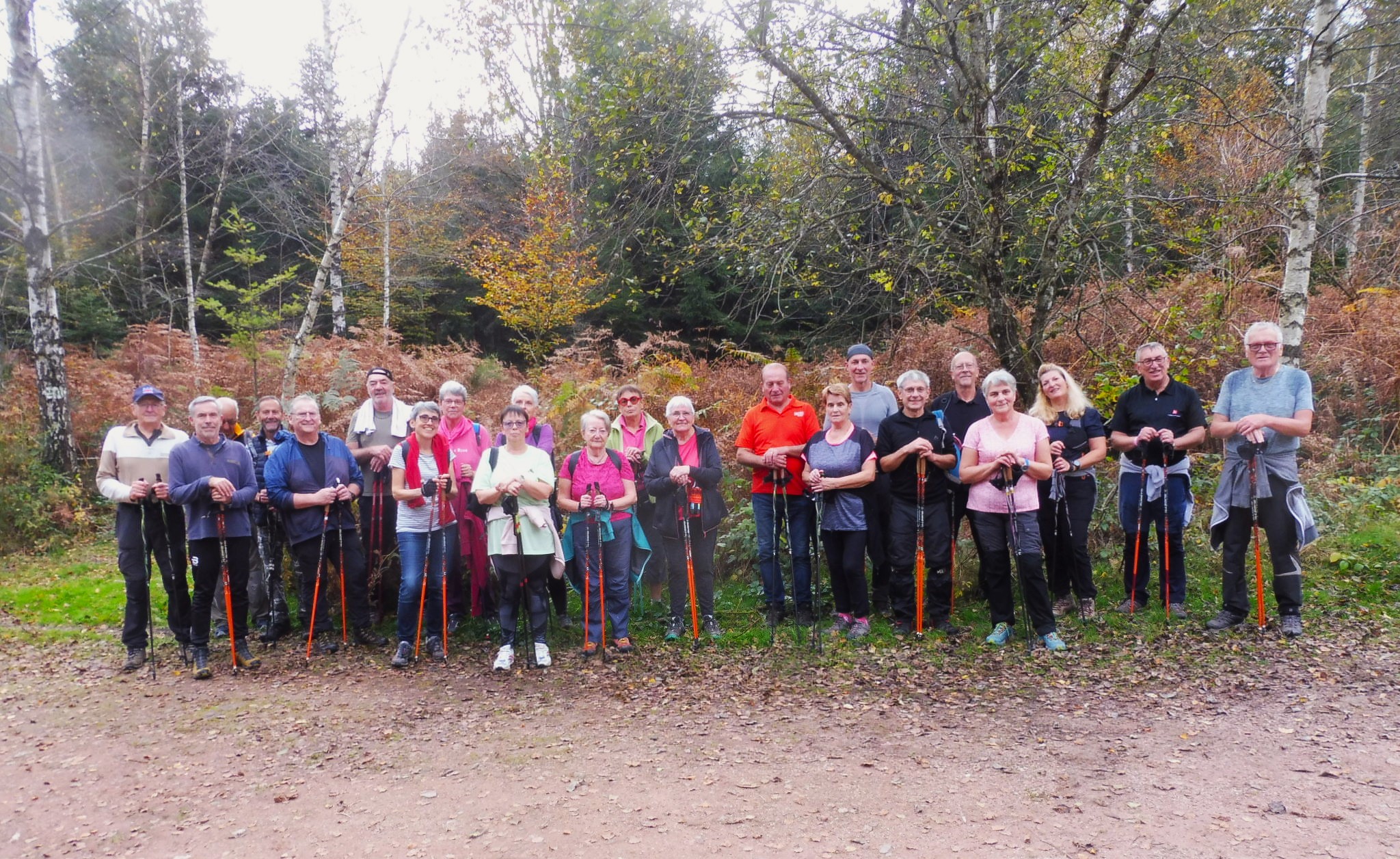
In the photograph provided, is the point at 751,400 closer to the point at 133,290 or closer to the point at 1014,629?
the point at 1014,629

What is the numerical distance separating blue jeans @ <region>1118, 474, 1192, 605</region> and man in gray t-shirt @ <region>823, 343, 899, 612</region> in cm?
192

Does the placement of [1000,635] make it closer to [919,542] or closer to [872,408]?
[919,542]

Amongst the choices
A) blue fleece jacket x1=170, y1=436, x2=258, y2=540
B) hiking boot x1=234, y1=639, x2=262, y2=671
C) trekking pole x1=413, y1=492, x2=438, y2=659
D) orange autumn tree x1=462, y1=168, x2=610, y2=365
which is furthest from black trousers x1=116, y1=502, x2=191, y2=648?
orange autumn tree x1=462, y1=168, x2=610, y2=365

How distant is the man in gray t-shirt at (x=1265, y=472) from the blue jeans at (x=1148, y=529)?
0.30 meters

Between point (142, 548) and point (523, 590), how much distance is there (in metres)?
3.02

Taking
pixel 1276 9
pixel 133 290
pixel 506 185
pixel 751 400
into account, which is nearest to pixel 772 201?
pixel 751 400

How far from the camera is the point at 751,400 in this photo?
10.7 m

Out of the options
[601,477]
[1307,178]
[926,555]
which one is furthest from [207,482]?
[1307,178]

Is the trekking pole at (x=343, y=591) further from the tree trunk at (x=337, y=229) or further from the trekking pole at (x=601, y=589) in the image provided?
the tree trunk at (x=337, y=229)

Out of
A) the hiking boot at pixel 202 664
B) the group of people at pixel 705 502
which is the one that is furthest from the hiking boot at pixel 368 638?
the hiking boot at pixel 202 664

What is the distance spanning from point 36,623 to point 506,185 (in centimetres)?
1852

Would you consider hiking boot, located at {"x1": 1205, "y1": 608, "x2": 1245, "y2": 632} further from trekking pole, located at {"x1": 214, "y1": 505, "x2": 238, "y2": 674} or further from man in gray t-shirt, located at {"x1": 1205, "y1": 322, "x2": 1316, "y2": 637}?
trekking pole, located at {"x1": 214, "y1": 505, "x2": 238, "y2": 674}

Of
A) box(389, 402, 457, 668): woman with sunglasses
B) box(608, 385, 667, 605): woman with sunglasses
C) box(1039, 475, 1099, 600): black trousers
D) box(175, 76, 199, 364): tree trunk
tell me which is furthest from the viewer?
box(175, 76, 199, 364): tree trunk

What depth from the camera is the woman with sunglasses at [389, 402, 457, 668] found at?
6.24 metres
